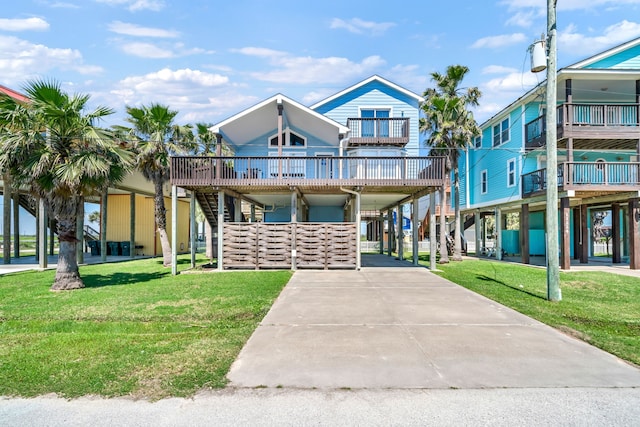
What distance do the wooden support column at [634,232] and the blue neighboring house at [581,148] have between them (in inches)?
1.2

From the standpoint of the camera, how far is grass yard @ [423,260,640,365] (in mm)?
5723

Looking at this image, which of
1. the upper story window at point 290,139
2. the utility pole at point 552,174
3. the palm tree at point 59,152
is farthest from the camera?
the upper story window at point 290,139

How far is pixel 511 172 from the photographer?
19.9 metres

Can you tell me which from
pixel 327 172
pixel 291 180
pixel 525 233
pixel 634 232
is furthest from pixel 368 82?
pixel 634 232

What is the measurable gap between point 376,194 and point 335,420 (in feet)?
44.7

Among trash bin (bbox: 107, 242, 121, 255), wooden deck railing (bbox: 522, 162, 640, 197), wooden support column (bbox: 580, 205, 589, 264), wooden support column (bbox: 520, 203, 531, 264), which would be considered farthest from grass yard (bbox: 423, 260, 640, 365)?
trash bin (bbox: 107, 242, 121, 255)

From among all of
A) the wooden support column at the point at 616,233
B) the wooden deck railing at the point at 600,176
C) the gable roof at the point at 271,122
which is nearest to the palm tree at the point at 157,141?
the gable roof at the point at 271,122

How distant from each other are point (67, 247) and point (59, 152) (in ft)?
8.54

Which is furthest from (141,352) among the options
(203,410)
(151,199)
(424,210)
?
(424,210)

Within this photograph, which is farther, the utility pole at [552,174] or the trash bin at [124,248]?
the trash bin at [124,248]

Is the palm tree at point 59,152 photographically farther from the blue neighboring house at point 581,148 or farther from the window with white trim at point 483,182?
the window with white trim at point 483,182

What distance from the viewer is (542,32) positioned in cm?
897

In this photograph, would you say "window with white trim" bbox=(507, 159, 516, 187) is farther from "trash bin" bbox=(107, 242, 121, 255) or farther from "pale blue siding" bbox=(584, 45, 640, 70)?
"trash bin" bbox=(107, 242, 121, 255)

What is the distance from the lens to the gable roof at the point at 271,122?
50.5 feet
